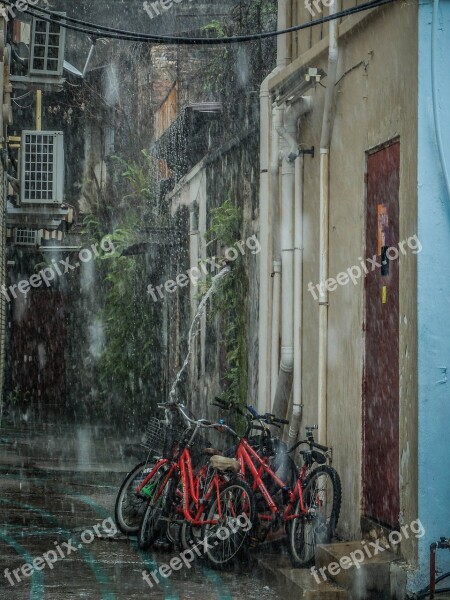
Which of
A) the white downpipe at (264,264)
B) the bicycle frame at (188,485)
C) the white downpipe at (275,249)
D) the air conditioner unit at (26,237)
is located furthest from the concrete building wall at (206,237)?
the air conditioner unit at (26,237)

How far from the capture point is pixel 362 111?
29.8ft

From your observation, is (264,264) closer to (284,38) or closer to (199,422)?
(284,38)

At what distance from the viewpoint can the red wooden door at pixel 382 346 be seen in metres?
Result: 8.21

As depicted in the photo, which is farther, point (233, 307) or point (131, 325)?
point (131, 325)

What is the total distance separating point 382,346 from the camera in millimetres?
8531

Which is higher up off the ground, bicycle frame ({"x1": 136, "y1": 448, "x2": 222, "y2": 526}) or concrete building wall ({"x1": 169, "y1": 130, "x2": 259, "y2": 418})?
concrete building wall ({"x1": 169, "y1": 130, "x2": 259, "y2": 418})

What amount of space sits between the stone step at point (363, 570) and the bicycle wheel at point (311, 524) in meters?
0.22

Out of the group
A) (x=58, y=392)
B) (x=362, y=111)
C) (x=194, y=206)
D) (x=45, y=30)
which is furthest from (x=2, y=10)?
(x=58, y=392)
